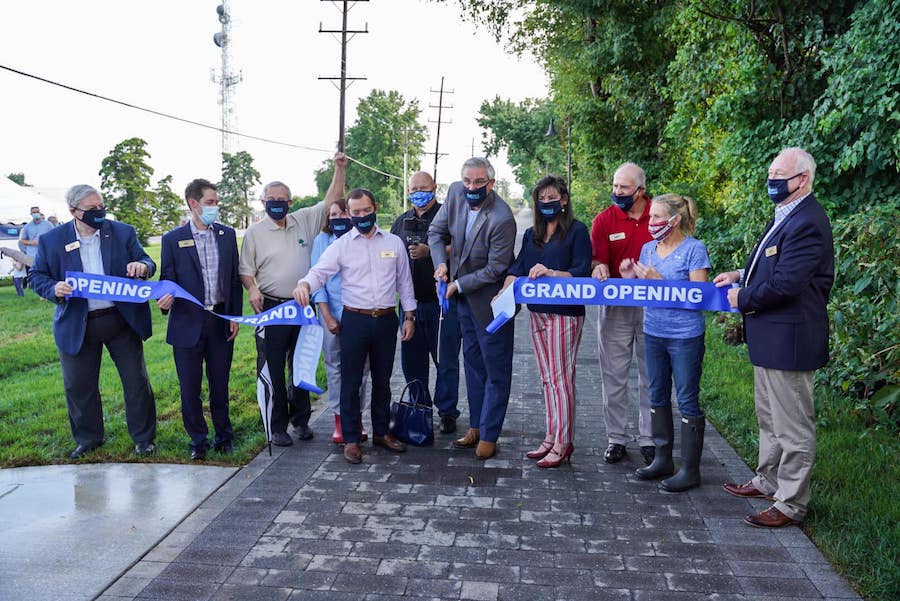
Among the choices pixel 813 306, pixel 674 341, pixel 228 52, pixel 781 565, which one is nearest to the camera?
pixel 781 565

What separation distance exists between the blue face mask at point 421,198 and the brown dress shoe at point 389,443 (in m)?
1.96

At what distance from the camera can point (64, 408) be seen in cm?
750

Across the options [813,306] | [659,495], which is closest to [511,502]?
[659,495]

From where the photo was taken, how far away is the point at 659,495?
4.96 metres

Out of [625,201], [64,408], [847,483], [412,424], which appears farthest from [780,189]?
[64,408]

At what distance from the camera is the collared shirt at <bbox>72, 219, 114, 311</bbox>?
588 cm

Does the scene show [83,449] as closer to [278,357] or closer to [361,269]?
[278,357]

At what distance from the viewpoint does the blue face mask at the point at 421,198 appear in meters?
6.38

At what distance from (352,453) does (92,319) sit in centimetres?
228

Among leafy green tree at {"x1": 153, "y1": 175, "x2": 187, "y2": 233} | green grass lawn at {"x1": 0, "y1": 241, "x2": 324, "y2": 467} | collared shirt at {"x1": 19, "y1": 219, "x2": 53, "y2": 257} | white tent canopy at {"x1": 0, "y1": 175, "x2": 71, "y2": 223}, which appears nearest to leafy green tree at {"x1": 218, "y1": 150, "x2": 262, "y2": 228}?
leafy green tree at {"x1": 153, "y1": 175, "x2": 187, "y2": 233}

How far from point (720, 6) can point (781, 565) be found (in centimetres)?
808

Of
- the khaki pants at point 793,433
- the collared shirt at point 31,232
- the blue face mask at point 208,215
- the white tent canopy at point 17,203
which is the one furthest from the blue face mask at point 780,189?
the white tent canopy at point 17,203

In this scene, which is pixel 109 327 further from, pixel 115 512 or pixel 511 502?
pixel 511 502

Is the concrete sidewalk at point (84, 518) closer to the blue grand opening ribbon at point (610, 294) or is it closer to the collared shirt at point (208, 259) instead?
the collared shirt at point (208, 259)
